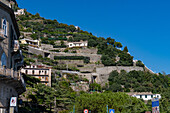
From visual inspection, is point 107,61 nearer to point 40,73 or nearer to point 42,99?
point 40,73

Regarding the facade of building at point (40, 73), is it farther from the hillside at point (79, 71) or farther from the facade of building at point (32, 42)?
the facade of building at point (32, 42)

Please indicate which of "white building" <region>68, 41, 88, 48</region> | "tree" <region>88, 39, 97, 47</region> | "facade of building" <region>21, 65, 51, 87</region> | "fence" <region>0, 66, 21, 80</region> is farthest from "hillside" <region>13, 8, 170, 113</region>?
"fence" <region>0, 66, 21, 80</region>

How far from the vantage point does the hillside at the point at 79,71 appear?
175 feet

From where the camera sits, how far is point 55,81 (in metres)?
67.8

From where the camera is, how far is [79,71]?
3287 inches

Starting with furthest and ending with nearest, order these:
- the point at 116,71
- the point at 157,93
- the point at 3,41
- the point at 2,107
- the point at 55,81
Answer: the point at 116,71
the point at 157,93
the point at 55,81
the point at 3,41
the point at 2,107

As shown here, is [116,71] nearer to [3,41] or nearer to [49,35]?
[49,35]

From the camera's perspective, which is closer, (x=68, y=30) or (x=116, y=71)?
(x=116, y=71)

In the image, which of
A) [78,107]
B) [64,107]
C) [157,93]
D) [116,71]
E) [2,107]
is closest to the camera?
[2,107]

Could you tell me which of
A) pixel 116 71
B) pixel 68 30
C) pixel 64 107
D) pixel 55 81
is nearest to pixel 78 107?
pixel 64 107

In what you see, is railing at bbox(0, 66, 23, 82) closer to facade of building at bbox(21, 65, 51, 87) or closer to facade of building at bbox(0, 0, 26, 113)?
facade of building at bbox(0, 0, 26, 113)

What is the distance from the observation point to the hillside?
5334cm

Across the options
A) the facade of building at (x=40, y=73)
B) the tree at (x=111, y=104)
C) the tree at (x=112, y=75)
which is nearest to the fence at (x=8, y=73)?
the tree at (x=111, y=104)

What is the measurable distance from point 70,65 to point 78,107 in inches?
1651
